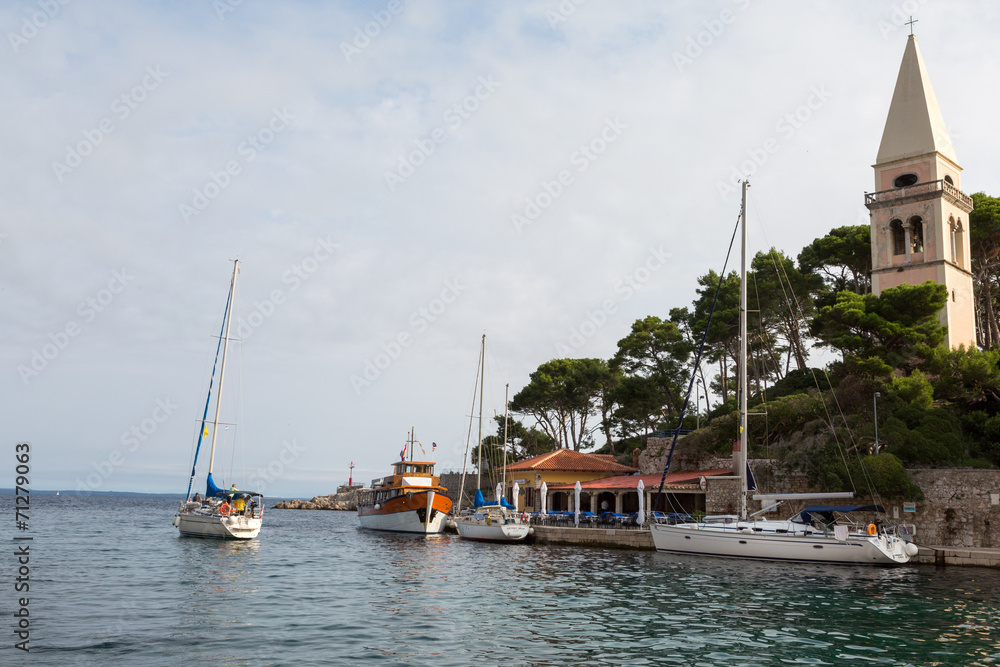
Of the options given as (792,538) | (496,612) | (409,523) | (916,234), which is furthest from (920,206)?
(496,612)

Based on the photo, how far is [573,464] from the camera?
145ft

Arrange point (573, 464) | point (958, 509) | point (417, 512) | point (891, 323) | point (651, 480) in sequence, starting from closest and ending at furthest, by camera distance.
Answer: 1. point (958, 509)
2. point (891, 323)
3. point (651, 480)
4. point (417, 512)
5. point (573, 464)

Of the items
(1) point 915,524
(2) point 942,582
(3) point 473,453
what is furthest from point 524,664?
(3) point 473,453

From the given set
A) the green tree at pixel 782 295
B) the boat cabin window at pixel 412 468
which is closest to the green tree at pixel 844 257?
the green tree at pixel 782 295

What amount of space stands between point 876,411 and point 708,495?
7442 mm

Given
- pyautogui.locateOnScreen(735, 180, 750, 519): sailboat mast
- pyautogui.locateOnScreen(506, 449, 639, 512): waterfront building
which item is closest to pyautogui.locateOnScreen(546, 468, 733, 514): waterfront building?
pyautogui.locateOnScreen(506, 449, 639, 512): waterfront building

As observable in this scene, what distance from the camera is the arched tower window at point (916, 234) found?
34.8m

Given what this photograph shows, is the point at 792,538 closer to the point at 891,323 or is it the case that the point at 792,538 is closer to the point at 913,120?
the point at 891,323

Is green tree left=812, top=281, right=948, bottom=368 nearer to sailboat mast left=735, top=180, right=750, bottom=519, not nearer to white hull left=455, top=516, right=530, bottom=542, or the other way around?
sailboat mast left=735, top=180, right=750, bottom=519

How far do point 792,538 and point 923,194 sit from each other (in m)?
20.0

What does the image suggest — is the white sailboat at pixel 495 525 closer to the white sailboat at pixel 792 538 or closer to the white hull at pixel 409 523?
the white hull at pixel 409 523

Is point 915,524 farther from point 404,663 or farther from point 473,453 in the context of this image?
point 473,453

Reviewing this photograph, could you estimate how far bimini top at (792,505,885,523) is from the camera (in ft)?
77.7

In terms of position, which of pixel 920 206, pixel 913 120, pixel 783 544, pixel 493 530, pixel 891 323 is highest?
pixel 913 120
